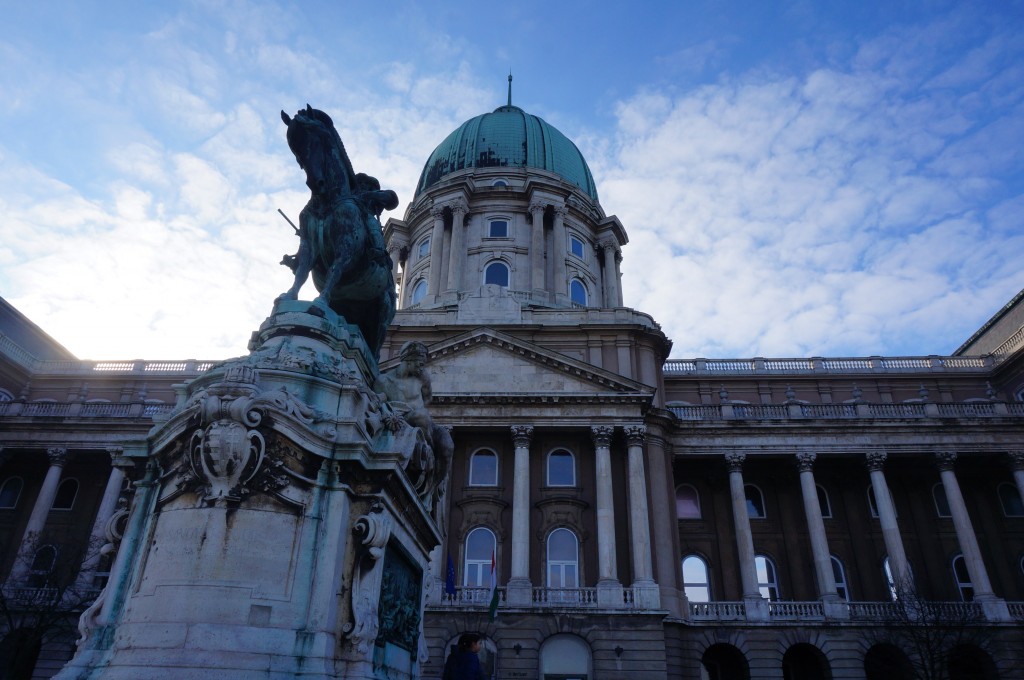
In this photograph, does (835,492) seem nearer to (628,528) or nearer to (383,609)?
(628,528)

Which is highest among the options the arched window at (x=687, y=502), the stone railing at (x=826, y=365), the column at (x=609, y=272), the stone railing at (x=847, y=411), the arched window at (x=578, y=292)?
the column at (x=609, y=272)

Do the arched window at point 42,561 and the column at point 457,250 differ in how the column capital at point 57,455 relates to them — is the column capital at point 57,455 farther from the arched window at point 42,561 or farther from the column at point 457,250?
the column at point 457,250

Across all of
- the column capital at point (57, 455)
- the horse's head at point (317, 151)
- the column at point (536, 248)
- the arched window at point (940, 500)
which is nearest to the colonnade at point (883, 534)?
the arched window at point (940, 500)

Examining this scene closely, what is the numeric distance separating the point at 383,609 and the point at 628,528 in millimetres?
24760

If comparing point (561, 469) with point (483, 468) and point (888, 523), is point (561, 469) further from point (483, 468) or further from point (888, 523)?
point (888, 523)

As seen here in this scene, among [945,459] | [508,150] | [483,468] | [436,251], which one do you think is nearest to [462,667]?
[483,468]

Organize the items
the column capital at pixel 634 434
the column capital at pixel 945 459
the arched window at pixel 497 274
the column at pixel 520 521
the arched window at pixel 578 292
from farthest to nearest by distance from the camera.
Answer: the arched window at pixel 578 292
the arched window at pixel 497 274
the column capital at pixel 945 459
the column capital at pixel 634 434
the column at pixel 520 521

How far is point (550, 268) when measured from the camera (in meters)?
44.7

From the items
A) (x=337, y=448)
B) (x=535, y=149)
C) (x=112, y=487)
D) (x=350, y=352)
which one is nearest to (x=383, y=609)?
(x=337, y=448)

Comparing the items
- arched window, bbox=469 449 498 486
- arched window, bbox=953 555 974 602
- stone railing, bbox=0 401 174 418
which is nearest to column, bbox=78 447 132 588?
stone railing, bbox=0 401 174 418

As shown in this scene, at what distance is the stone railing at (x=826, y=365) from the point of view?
39.7 meters

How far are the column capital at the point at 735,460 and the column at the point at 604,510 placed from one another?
6321 mm

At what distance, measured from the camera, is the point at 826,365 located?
1578 inches

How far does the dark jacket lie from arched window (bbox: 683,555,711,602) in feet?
90.8
